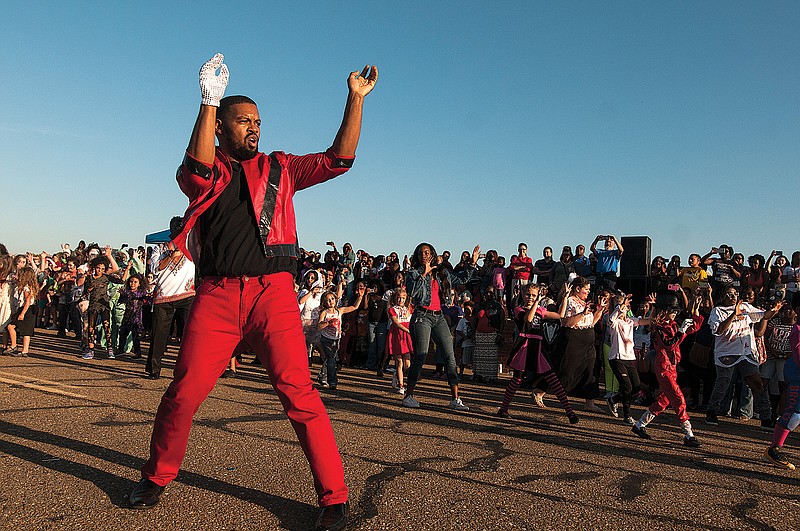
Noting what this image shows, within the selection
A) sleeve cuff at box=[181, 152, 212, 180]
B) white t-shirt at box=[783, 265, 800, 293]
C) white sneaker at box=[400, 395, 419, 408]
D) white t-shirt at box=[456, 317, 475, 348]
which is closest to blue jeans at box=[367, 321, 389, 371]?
white t-shirt at box=[456, 317, 475, 348]

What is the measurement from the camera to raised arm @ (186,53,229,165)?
10.5 ft

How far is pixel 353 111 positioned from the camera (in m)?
3.52

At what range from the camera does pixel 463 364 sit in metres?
12.2

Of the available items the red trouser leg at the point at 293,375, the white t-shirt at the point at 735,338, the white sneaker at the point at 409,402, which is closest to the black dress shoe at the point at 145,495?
the red trouser leg at the point at 293,375

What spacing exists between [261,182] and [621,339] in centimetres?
609

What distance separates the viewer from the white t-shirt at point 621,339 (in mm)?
8273

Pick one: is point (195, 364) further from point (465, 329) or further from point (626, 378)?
point (465, 329)

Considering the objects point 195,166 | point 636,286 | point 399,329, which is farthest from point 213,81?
point 636,286

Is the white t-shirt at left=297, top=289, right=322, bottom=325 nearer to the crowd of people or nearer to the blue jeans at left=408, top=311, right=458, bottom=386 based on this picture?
the crowd of people

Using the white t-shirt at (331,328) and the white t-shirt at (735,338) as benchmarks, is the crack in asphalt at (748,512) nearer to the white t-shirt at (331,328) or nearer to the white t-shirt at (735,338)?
the white t-shirt at (735,338)

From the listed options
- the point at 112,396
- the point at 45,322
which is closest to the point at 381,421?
the point at 112,396

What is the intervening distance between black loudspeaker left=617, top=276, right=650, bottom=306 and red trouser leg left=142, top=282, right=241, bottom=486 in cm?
1055

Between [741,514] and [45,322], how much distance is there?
21.4 m

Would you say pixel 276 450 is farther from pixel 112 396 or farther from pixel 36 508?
pixel 112 396
